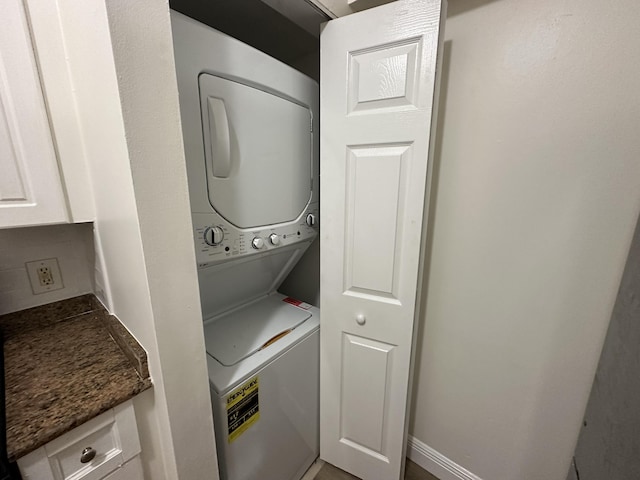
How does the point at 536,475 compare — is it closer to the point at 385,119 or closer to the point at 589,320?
the point at 589,320

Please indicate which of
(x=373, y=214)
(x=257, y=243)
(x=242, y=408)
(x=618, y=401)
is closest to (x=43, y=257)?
(x=257, y=243)

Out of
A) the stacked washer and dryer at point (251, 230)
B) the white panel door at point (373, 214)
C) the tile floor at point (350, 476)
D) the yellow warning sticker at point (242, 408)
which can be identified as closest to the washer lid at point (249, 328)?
the stacked washer and dryer at point (251, 230)

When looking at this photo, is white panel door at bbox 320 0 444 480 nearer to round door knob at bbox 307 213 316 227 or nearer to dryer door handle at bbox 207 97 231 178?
round door knob at bbox 307 213 316 227

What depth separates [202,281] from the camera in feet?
3.58

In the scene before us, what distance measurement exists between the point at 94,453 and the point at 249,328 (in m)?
0.63

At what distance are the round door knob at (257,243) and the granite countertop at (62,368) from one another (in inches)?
20.1

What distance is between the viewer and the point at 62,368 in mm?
839

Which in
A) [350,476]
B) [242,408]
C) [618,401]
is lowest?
[350,476]

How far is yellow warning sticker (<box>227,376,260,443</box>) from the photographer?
96cm

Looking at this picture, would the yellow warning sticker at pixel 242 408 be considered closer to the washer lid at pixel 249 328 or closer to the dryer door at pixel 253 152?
the washer lid at pixel 249 328

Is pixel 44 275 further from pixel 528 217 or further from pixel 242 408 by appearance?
pixel 528 217

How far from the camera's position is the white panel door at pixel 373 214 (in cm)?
98

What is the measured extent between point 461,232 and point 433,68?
2.32 feet

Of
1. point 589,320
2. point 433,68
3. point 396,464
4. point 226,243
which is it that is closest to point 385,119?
point 433,68
